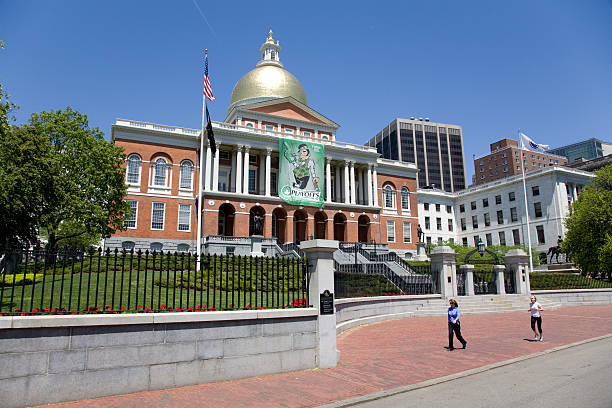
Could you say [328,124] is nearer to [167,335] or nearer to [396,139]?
[167,335]

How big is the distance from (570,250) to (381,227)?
73.9 feet

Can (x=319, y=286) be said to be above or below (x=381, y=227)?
below

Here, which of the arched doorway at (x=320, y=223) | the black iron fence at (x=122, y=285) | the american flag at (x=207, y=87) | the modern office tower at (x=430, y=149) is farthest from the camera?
the modern office tower at (x=430, y=149)

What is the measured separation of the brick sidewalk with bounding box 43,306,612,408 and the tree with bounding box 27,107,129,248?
24259 millimetres

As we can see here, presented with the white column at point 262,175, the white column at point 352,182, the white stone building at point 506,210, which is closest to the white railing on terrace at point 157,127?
the white column at point 262,175

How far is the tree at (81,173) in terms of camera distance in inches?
1243

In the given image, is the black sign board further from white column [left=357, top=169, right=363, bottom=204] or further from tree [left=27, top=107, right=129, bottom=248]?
white column [left=357, top=169, right=363, bottom=204]

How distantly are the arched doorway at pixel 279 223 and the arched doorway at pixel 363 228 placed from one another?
34.6 ft

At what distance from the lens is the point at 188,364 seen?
867cm

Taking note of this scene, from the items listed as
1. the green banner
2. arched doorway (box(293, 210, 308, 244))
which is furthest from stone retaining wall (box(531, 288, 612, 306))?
arched doorway (box(293, 210, 308, 244))

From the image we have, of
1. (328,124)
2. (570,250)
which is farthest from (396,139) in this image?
(570,250)

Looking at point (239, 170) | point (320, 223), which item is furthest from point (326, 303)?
point (320, 223)

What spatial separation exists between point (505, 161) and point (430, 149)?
1210 inches

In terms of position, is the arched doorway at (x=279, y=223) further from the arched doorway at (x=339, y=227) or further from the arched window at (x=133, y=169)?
the arched window at (x=133, y=169)
